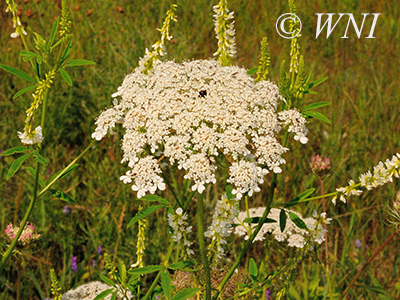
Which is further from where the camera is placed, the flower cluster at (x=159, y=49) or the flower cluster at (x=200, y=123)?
the flower cluster at (x=159, y=49)

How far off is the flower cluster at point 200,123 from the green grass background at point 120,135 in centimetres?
117

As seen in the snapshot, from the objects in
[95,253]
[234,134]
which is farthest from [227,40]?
[95,253]

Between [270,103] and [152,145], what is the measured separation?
586mm

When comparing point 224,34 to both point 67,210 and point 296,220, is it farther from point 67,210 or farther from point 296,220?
point 67,210

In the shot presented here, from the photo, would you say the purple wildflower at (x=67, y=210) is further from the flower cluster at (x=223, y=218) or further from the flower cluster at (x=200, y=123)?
the flower cluster at (x=223, y=218)

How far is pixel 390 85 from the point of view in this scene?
19.8 ft

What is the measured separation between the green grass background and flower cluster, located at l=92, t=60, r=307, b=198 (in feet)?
3.85

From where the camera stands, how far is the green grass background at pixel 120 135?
152 inches

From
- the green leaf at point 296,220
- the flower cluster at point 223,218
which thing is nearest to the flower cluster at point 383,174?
the green leaf at point 296,220

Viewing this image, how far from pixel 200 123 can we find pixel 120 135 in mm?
3015

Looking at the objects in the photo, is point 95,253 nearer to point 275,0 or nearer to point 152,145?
point 152,145

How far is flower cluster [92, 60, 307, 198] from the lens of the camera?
1901mm

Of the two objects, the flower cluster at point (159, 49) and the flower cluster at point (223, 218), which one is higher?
the flower cluster at point (159, 49)

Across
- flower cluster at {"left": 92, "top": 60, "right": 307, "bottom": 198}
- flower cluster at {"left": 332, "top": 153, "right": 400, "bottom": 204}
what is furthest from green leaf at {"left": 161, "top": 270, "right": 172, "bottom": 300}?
flower cluster at {"left": 332, "top": 153, "right": 400, "bottom": 204}
